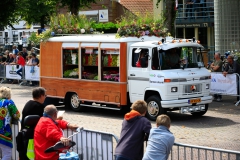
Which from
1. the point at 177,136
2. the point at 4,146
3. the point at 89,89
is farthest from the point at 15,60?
the point at 4,146

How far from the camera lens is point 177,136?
44.3 ft

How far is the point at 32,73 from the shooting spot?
28.0 metres

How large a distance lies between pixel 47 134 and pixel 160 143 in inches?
70.0

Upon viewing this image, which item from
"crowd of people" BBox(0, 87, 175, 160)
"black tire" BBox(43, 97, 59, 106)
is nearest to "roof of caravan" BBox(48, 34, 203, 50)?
"black tire" BBox(43, 97, 59, 106)

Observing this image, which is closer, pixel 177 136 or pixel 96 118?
pixel 177 136

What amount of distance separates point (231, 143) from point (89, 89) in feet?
20.4

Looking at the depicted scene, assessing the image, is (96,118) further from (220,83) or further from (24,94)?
(24,94)

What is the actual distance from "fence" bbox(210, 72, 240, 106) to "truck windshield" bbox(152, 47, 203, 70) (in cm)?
266

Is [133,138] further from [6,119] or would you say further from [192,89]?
[192,89]

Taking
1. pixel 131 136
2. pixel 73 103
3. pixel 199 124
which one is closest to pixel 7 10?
pixel 73 103

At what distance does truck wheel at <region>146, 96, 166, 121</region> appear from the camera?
1553 cm

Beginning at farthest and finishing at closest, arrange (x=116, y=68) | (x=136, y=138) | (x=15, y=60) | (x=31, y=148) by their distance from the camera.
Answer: (x=15, y=60), (x=116, y=68), (x=31, y=148), (x=136, y=138)

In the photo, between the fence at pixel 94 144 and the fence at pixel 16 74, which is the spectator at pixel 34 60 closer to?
the fence at pixel 16 74

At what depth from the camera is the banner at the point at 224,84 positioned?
18.8m
